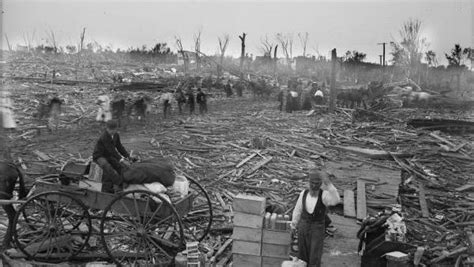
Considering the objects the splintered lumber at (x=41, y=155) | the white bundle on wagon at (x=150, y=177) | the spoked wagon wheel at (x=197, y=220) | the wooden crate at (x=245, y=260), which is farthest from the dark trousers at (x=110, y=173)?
the splintered lumber at (x=41, y=155)

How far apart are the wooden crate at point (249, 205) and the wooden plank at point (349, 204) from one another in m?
3.26

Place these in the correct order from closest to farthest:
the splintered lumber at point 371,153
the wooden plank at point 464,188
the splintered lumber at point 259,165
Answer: the wooden plank at point 464,188 < the splintered lumber at point 259,165 < the splintered lumber at point 371,153

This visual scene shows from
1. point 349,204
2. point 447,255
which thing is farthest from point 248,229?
point 349,204

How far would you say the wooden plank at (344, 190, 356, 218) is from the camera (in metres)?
9.01

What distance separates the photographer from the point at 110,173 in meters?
6.55

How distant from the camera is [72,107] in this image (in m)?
21.9

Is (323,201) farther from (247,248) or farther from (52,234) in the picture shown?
(52,234)

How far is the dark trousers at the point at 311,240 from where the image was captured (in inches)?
234

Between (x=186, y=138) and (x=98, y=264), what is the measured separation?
907 cm

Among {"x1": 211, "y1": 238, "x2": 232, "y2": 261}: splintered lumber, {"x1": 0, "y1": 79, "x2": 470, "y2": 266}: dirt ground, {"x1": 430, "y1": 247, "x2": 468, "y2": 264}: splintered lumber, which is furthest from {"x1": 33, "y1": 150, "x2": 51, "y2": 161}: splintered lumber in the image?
{"x1": 430, "y1": 247, "x2": 468, "y2": 264}: splintered lumber

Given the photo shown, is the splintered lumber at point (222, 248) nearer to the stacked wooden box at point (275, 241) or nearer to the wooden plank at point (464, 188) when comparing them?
the stacked wooden box at point (275, 241)

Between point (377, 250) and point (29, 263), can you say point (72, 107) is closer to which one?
point (29, 263)

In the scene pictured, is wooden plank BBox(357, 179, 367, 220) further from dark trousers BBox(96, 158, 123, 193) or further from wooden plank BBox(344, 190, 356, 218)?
dark trousers BBox(96, 158, 123, 193)

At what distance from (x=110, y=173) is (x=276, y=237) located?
257 centimetres
